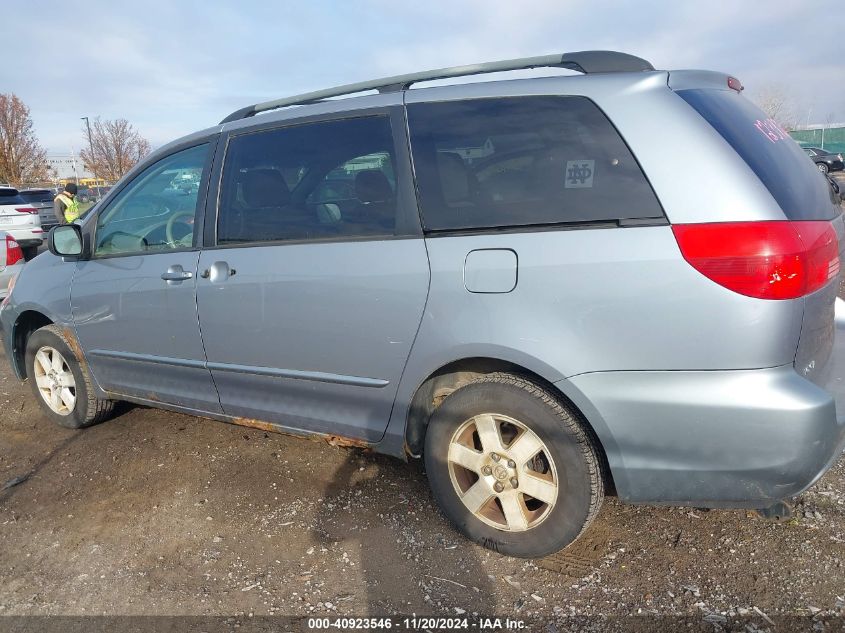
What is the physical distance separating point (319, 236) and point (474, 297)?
0.83 meters

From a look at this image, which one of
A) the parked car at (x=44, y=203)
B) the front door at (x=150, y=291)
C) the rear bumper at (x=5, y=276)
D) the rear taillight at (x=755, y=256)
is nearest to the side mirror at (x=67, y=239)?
the front door at (x=150, y=291)

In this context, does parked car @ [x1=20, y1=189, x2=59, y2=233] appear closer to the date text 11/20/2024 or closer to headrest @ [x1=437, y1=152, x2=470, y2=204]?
headrest @ [x1=437, y1=152, x2=470, y2=204]

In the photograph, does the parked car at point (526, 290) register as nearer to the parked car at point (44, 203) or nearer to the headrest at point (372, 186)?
the headrest at point (372, 186)

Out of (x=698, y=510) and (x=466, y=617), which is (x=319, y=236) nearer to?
(x=466, y=617)

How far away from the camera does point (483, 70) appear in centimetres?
272

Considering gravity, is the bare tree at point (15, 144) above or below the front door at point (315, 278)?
above

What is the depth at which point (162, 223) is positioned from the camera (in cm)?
339

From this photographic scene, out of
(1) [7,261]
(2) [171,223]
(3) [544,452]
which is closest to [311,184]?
(2) [171,223]

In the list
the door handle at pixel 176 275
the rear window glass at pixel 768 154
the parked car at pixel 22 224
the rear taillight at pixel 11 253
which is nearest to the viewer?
the rear window glass at pixel 768 154

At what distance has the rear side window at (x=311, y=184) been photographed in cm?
263

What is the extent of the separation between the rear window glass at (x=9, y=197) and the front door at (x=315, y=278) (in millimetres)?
13219

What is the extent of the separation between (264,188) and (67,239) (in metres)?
1.43

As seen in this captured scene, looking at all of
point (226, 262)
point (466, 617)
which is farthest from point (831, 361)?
point (226, 262)

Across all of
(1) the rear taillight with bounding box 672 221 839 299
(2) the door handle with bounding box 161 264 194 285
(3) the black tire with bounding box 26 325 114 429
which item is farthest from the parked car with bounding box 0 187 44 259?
(1) the rear taillight with bounding box 672 221 839 299
